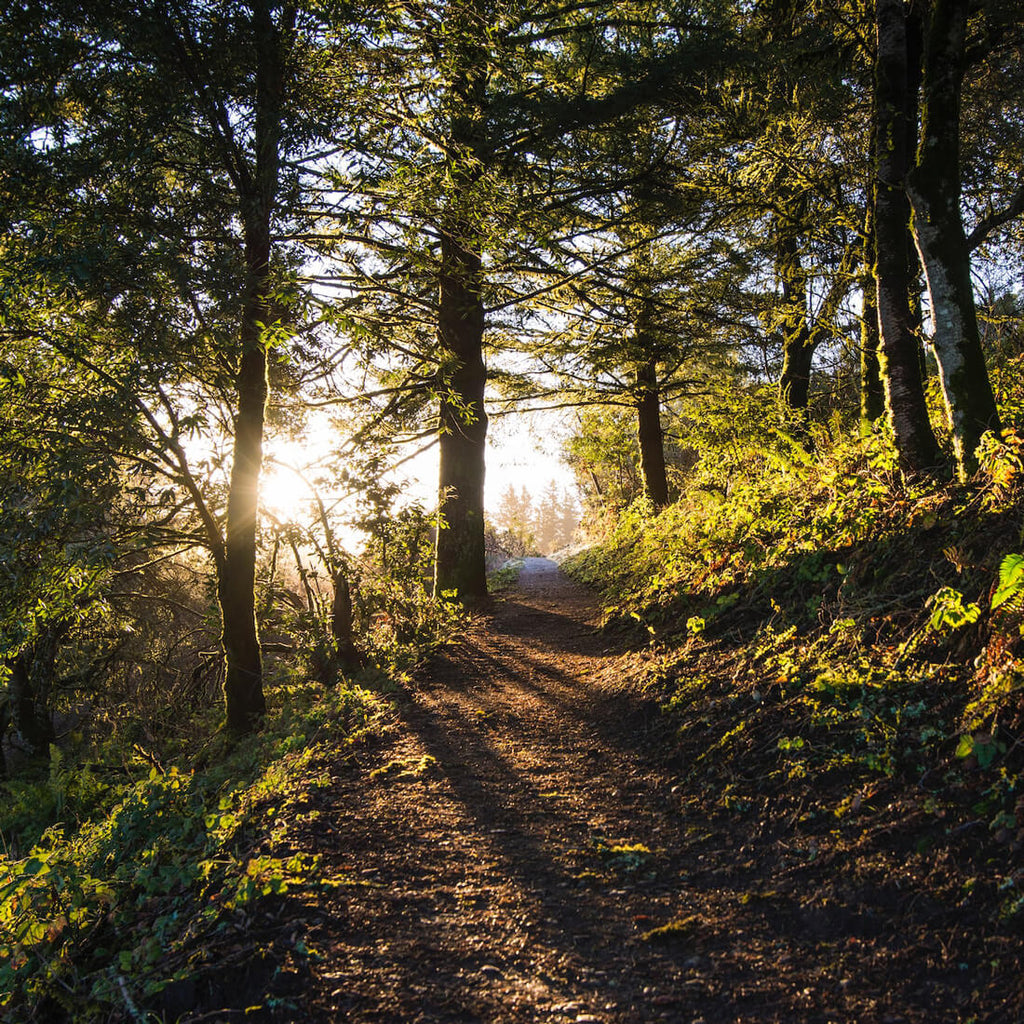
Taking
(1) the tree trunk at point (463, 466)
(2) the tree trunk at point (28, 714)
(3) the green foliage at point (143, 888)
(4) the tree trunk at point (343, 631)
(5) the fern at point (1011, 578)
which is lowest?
(2) the tree trunk at point (28, 714)

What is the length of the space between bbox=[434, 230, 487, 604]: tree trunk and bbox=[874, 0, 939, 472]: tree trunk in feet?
20.8

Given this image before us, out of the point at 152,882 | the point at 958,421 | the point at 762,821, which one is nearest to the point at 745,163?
the point at 958,421

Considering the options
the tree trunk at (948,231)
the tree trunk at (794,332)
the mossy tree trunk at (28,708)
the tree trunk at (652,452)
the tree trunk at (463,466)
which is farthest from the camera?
the tree trunk at (652,452)

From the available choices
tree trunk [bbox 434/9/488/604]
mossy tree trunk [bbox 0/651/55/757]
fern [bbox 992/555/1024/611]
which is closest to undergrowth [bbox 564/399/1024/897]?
fern [bbox 992/555/1024/611]

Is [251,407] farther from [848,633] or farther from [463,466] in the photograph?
[848,633]

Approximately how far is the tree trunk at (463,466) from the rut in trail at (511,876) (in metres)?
5.33

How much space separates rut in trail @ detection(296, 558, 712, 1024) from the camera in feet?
7.50

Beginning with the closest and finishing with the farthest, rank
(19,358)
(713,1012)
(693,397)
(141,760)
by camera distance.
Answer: (713,1012) < (141,760) < (19,358) < (693,397)

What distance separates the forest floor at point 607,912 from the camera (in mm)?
2121

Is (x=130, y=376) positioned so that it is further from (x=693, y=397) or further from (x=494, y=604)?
(x=693, y=397)

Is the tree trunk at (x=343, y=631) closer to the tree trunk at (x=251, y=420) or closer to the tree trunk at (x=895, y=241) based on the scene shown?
the tree trunk at (x=251, y=420)

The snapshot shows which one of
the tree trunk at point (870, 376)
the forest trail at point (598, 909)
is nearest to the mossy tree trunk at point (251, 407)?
the forest trail at point (598, 909)

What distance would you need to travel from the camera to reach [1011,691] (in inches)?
109

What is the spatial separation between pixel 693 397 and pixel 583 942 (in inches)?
534
